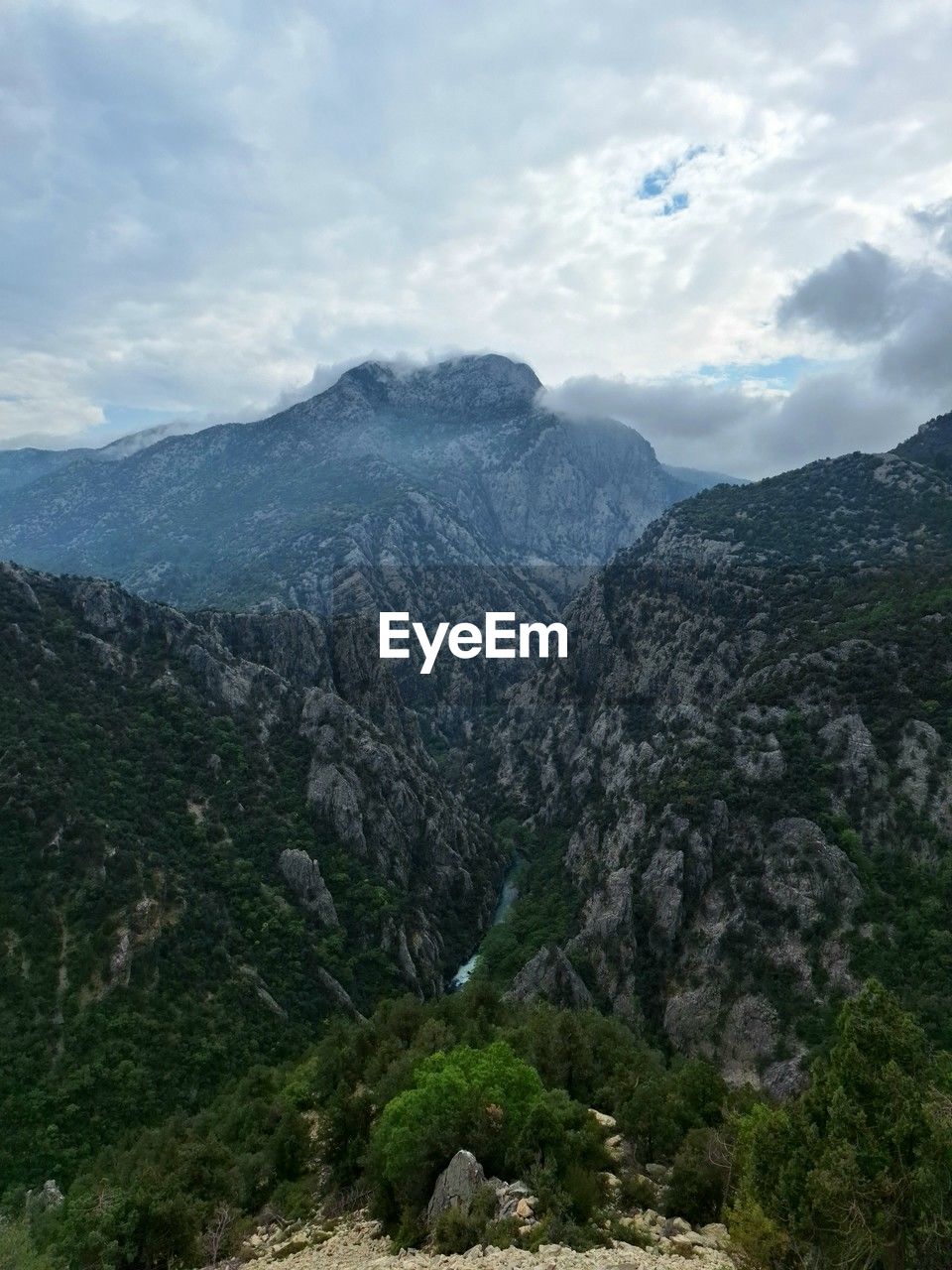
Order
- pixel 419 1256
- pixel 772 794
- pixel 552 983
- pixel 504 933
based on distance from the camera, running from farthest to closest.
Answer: pixel 504 933
pixel 772 794
pixel 552 983
pixel 419 1256

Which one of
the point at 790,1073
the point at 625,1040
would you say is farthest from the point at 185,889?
the point at 790,1073

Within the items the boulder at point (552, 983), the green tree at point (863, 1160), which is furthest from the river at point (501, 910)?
the green tree at point (863, 1160)

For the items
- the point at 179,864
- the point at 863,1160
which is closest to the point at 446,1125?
the point at 863,1160

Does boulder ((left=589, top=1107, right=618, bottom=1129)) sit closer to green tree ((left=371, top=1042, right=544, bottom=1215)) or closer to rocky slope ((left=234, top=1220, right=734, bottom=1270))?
green tree ((left=371, top=1042, right=544, bottom=1215))

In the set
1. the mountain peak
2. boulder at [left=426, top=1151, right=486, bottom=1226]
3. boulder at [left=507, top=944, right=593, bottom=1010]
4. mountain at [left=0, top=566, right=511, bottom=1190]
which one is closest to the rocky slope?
boulder at [left=426, top=1151, right=486, bottom=1226]

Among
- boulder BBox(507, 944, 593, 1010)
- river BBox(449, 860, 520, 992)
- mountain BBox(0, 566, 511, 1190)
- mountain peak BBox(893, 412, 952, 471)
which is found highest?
mountain peak BBox(893, 412, 952, 471)

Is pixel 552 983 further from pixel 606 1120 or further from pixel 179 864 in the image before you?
pixel 606 1120
